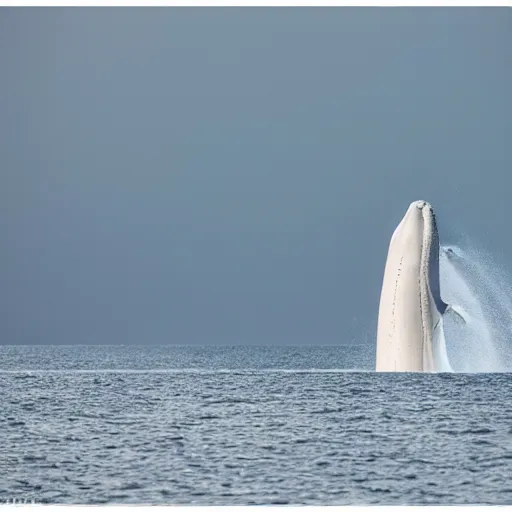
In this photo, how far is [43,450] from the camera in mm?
29266

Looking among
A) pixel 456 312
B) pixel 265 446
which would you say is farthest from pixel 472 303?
pixel 265 446

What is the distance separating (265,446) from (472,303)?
635 inches

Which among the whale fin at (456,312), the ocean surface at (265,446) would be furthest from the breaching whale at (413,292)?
the ocean surface at (265,446)

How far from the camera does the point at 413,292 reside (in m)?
40.2

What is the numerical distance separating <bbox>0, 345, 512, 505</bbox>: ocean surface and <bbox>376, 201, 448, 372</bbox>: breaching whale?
2.30 metres

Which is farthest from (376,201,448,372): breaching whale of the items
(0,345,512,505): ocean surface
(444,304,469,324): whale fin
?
(0,345,512,505): ocean surface

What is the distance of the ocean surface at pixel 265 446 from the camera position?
882 inches

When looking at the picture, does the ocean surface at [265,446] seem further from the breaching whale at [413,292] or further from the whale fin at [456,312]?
the whale fin at [456,312]

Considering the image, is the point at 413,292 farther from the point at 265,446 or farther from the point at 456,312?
the point at 265,446

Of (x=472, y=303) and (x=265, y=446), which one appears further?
(x=472, y=303)

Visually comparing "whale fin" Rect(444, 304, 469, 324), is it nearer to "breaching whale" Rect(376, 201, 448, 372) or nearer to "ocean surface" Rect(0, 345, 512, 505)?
"breaching whale" Rect(376, 201, 448, 372)

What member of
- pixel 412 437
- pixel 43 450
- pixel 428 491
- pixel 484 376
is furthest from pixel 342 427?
pixel 484 376

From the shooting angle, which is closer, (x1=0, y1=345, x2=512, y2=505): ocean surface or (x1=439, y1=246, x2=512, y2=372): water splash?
(x1=0, y1=345, x2=512, y2=505): ocean surface

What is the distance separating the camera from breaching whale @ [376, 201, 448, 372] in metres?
40.1
